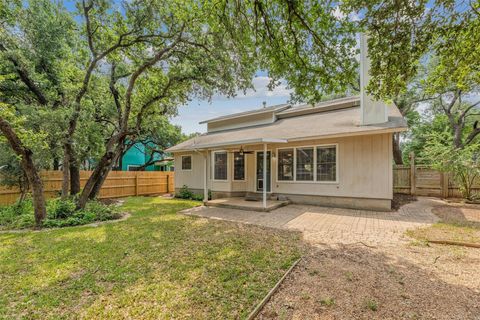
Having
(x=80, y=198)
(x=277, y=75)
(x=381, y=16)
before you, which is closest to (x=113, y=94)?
(x=80, y=198)

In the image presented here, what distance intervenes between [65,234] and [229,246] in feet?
15.2

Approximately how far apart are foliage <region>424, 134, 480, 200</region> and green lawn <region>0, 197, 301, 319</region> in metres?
9.04

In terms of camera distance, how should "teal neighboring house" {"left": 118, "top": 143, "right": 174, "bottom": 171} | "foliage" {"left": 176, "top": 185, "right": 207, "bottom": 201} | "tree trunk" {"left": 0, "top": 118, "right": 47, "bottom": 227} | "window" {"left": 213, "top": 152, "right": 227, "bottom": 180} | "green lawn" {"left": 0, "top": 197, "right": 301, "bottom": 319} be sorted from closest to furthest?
"green lawn" {"left": 0, "top": 197, "right": 301, "bottom": 319} < "tree trunk" {"left": 0, "top": 118, "right": 47, "bottom": 227} < "window" {"left": 213, "top": 152, "right": 227, "bottom": 180} < "foliage" {"left": 176, "top": 185, "right": 207, "bottom": 201} < "teal neighboring house" {"left": 118, "top": 143, "right": 174, "bottom": 171}

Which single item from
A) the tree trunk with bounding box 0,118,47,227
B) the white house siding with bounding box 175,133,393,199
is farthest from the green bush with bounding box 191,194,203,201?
the tree trunk with bounding box 0,118,47,227

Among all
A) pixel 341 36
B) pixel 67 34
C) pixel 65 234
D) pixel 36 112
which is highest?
pixel 67 34

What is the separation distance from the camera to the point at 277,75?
6.70 meters

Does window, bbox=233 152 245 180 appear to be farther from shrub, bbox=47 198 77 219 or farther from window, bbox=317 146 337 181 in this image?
shrub, bbox=47 198 77 219

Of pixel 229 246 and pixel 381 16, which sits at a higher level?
pixel 381 16

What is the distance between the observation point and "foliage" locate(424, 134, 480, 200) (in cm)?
931

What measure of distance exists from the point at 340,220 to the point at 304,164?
10.9ft

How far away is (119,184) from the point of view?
45.4ft

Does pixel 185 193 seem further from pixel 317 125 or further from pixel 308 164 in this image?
pixel 317 125

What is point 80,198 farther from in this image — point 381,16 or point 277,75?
point 381,16

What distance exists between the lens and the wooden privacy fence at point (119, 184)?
9.43 m
